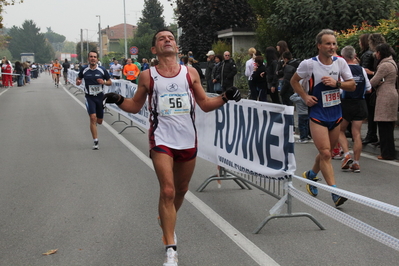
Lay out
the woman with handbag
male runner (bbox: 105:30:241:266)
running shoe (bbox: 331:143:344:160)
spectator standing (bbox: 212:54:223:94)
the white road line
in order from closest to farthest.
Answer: male runner (bbox: 105:30:241:266) → the white road line → the woman with handbag → running shoe (bbox: 331:143:344:160) → spectator standing (bbox: 212:54:223:94)

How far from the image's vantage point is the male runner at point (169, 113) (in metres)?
4.93

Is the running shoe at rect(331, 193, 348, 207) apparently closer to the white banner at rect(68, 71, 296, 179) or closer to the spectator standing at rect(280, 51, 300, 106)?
the white banner at rect(68, 71, 296, 179)

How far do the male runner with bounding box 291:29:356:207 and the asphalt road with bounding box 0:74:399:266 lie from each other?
0.65 meters

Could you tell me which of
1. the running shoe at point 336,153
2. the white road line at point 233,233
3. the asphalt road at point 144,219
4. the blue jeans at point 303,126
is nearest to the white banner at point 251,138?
the asphalt road at point 144,219

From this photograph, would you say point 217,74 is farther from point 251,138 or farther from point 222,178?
point 251,138

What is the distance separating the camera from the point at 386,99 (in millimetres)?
10156

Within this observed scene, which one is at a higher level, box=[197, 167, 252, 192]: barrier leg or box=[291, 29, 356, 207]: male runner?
box=[291, 29, 356, 207]: male runner

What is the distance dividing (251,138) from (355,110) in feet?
10.2

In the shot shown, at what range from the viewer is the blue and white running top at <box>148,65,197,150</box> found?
502 cm

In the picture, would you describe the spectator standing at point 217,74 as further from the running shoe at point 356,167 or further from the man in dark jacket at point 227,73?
the running shoe at point 356,167

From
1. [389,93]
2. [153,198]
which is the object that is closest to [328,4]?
[389,93]

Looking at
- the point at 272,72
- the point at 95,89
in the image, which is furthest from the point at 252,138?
the point at 272,72

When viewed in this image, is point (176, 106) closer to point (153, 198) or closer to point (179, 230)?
point (179, 230)

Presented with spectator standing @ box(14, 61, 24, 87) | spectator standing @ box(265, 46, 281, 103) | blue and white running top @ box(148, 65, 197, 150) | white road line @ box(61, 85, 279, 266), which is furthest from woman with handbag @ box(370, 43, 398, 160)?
spectator standing @ box(14, 61, 24, 87)
